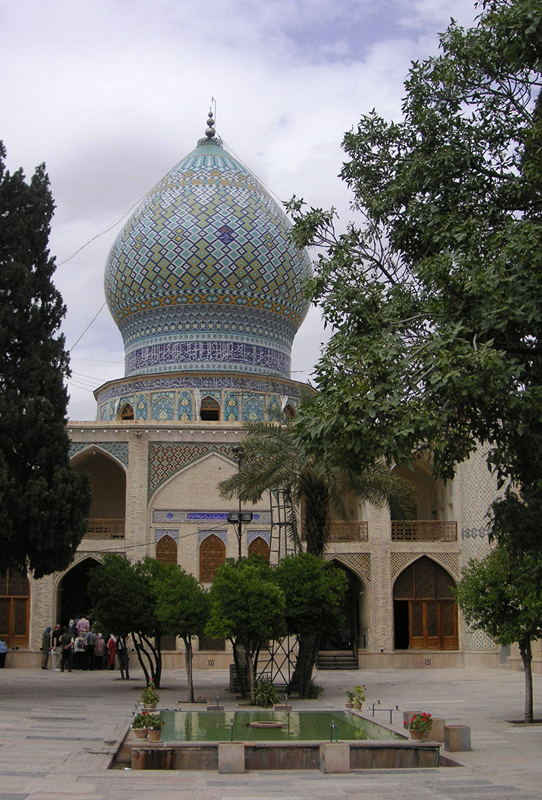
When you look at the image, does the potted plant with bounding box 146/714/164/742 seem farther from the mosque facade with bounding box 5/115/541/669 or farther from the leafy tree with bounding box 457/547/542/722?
the mosque facade with bounding box 5/115/541/669

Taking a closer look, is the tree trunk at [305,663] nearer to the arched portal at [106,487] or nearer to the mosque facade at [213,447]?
the mosque facade at [213,447]

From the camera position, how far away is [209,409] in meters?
29.1

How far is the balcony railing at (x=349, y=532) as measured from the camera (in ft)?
90.7

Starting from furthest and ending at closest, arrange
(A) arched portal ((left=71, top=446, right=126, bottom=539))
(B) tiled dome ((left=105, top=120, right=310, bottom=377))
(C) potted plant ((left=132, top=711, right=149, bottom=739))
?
(B) tiled dome ((left=105, top=120, right=310, bottom=377))
(A) arched portal ((left=71, top=446, right=126, bottom=539))
(C) potted plant ((left=132, top=711, right=149, bottom=739))

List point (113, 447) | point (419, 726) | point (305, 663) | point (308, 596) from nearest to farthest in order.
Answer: point (419, 726) → point (308, 596) → point (305, 663) → point (113, 447)

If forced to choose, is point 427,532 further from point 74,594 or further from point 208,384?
point 74,594

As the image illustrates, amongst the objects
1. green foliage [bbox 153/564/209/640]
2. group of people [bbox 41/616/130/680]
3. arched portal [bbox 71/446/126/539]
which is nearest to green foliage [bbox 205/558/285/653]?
green foliage [bbox 153/564/209/640]

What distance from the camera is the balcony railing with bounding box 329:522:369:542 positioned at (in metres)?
27.7

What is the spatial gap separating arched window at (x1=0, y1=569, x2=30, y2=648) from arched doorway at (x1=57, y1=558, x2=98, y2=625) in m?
1.48

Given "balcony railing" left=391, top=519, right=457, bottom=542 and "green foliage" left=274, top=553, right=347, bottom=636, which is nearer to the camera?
"green foliage" left=274, top=553, right=347, bottom=636

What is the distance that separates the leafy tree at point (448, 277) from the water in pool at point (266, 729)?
4.04m

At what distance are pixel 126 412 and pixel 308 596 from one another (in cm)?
1342

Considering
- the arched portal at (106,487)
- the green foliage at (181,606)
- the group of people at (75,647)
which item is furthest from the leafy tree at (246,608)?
the arched portal at (106,487)

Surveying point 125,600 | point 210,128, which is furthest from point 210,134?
point 125,600
